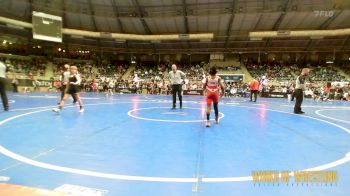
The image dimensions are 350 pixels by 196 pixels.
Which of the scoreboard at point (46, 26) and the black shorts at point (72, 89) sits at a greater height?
the scoreboard at point (46, 26)

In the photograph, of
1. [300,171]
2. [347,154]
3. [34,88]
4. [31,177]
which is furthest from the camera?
[34,88]

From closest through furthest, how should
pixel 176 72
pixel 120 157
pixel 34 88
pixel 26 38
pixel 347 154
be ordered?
pixel 120 157 < pixel 347 154 < pixel 176 72 < pixel 34 88 < pixel 26 38

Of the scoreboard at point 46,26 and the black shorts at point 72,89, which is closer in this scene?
the black shorts at point 72,89

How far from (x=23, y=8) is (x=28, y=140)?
34653mm

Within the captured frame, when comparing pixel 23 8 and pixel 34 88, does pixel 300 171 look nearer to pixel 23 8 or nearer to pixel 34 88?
pixel 34 88

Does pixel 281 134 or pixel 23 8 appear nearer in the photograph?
pixel 281 134

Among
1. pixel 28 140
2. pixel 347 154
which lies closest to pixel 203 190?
pixel 347 154

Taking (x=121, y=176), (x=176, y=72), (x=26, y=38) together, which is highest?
(x=26, y=38)

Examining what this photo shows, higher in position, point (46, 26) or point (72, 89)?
point (46, 26)

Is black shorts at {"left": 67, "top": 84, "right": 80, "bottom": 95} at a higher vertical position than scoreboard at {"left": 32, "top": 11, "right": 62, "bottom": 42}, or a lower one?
lower

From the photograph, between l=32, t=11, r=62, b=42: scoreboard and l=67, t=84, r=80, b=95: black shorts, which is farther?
l=32, t=11, r=62, b=42: scoreboard

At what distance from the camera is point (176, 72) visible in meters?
12.5

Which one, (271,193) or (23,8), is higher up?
(23,8)

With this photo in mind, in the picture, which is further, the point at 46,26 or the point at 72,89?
the point at 46,26
